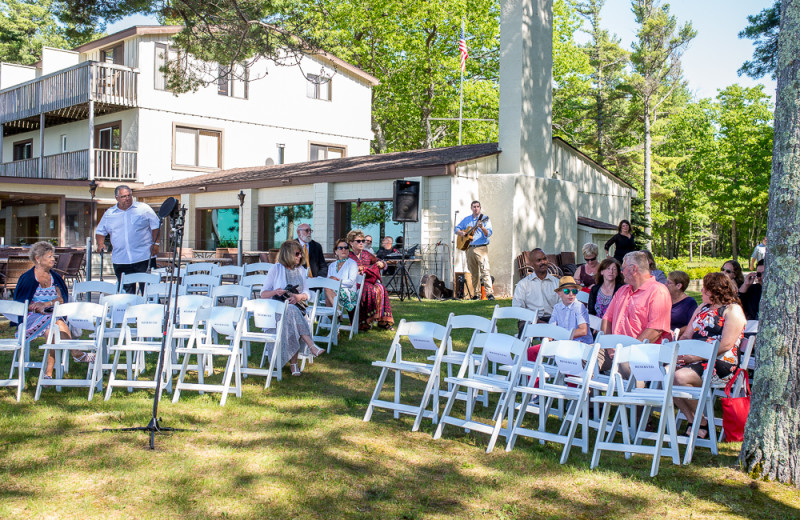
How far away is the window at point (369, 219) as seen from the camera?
693 inches

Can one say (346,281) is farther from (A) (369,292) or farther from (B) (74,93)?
(B) (74,93)

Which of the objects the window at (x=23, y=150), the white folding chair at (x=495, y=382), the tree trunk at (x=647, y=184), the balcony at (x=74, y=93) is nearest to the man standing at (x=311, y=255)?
the white folding chair at (x=495, y=382)

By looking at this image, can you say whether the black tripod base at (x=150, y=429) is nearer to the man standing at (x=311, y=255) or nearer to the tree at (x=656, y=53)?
the man standing at (x=311, y=255)

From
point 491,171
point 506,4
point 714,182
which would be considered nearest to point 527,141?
point 491,171

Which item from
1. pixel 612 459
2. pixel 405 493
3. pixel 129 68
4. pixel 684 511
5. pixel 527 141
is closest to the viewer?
pixel 684 511

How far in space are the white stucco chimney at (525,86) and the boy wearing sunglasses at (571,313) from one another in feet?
34.2

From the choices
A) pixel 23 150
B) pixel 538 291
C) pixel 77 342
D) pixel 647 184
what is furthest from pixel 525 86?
pixel 23 150

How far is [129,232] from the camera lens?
913 cm

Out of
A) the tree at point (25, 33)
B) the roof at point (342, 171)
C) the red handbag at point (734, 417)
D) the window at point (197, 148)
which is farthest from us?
the tree at point (25, 33)

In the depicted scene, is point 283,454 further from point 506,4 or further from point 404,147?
point 404,147

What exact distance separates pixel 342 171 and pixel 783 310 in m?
14.3

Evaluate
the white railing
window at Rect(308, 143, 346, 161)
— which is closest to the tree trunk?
window at Rect(308, 143, 346, 161)

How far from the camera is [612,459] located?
5.06 m

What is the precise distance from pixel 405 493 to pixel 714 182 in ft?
136
